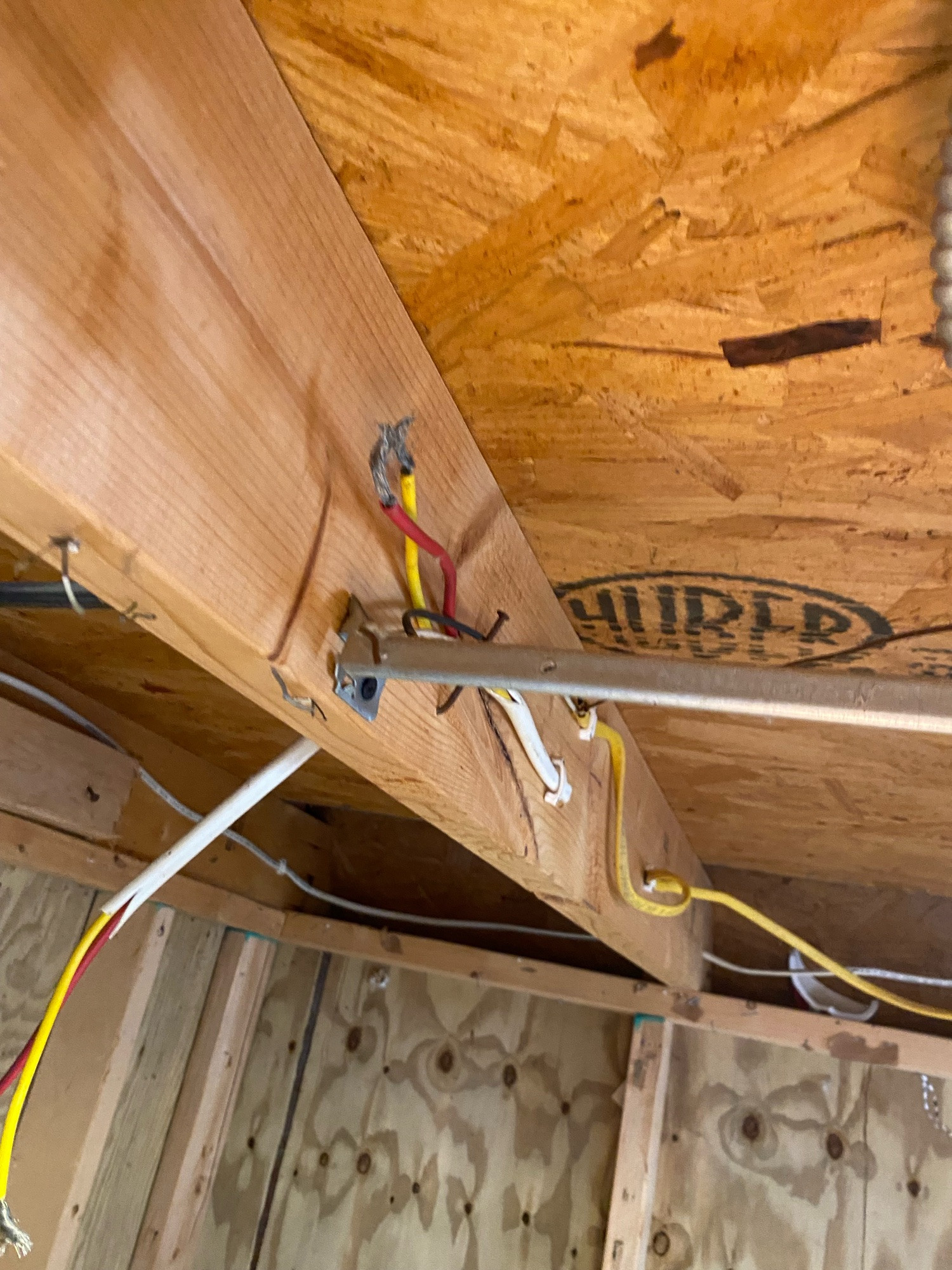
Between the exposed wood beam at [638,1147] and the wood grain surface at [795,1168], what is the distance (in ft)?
0.21

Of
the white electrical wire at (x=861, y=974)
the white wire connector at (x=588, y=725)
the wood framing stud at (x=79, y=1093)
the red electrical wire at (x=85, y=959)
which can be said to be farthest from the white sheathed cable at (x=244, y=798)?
the white electrical wire at (x=861, y=974)

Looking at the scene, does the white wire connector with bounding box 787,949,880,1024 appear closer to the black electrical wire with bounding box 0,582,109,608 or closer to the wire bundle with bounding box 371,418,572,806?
the wire bundle with bounding box 371,418,572,806

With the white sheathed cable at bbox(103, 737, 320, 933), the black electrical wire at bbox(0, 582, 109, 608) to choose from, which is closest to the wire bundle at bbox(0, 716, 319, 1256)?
the white sheathed cable at bbox(103, 737, 320, 933)

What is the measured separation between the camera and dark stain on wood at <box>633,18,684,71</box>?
1.31 feet

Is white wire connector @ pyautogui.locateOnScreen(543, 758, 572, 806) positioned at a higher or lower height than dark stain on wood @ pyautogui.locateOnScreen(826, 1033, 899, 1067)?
higher

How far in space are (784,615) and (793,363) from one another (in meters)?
0.36

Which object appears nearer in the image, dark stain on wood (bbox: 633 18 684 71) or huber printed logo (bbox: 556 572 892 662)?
dark stain on wood (bbox: 633 18 684 71)

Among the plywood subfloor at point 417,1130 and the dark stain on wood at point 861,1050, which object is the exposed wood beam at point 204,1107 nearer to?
the plywood subfloor at point 417,1130

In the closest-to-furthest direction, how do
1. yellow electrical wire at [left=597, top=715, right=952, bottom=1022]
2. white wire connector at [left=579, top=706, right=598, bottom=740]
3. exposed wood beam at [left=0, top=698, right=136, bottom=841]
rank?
white wire connector at [left=579, top=706, right=598, bottom=740], yellow electrical wire at [left=597, top=715, right=952, bottom=1022], exposed wood beam at [left=0, top=698, right=136, bottom=841]

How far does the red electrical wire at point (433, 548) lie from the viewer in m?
0.56

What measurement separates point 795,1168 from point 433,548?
1675mm

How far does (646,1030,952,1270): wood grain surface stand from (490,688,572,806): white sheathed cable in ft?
3.98

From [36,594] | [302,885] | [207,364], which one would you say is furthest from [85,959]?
[302,885]

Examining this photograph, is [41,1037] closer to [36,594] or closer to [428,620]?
[36,594]
